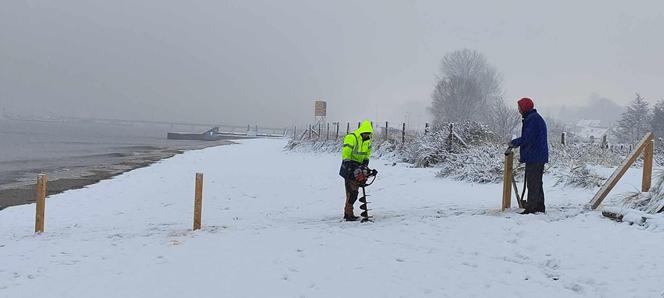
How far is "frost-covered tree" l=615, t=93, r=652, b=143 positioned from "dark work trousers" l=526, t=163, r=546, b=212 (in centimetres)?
6415

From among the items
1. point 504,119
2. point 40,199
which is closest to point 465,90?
point 504,119

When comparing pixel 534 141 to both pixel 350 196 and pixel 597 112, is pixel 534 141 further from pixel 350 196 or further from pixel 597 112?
pixel 597 112

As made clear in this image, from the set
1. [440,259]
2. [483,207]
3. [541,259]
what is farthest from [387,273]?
[483,207]

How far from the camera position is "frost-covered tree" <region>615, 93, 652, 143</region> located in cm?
6325

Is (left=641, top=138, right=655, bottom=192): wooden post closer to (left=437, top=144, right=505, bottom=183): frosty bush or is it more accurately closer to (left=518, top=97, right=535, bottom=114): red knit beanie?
(left=518, top=97, right=535, bottom=114): red knit beanie

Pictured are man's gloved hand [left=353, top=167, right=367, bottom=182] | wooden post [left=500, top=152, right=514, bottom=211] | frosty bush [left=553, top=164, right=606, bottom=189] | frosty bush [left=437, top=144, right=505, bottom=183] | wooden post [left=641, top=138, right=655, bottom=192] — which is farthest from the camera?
frosty bush [left=437, top=144, right=505, bottom=183]

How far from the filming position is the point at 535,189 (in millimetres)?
7988

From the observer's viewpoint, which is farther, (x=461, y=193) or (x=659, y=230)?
(x=461, y=193)

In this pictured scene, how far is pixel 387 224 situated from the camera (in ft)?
28.3

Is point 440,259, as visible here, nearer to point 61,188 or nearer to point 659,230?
point 659,230

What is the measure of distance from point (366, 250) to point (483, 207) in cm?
369

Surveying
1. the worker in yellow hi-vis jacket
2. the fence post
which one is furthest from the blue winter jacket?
the fence post

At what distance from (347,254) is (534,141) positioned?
3.64m

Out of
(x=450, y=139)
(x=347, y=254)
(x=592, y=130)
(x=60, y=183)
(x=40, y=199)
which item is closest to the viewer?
(x=347, y=254)
